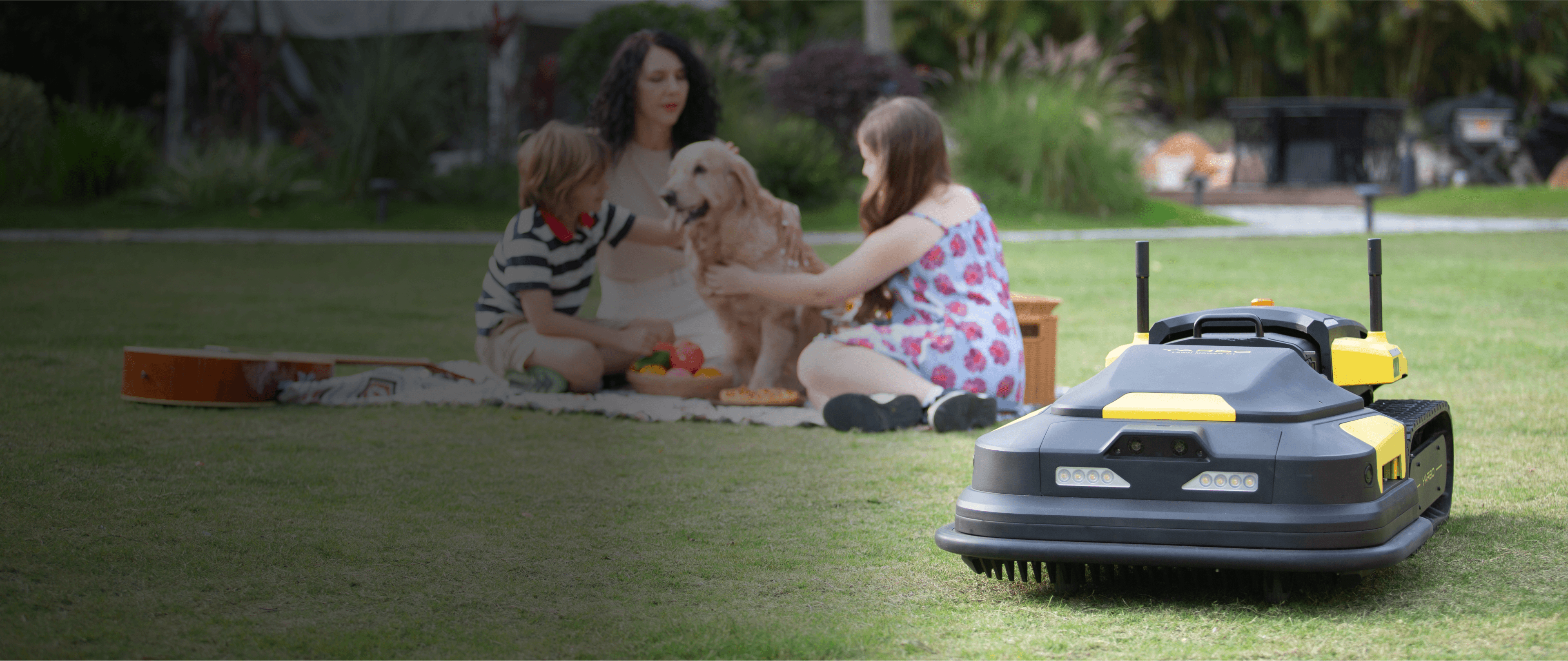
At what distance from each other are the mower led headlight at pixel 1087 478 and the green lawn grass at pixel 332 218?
12.9 metres

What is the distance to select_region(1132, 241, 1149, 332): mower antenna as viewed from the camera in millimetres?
3834

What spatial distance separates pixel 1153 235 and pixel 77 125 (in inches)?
517

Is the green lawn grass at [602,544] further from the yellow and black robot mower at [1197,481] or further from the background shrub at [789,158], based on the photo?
the background shrub at [789,158]

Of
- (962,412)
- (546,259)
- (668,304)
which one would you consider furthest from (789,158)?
(962,412)

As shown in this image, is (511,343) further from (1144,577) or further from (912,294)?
(1144,577)

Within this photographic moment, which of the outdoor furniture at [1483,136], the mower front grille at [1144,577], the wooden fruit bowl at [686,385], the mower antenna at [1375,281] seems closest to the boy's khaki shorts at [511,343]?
the wooden fruit bowl at [686,385]

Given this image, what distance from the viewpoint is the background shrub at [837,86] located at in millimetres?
18547

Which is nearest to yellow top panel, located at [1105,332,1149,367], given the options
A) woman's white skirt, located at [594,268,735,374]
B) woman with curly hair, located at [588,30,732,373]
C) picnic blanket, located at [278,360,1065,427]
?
picnic blanket, located at [278,360,1065,427]

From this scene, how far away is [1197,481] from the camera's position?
3.04m

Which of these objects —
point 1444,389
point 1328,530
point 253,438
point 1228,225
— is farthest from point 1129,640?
point 1228,225

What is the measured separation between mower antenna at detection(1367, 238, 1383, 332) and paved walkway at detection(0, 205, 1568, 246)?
33.0ft

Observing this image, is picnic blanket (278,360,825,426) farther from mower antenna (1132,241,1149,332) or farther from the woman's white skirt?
mower antenna (1132,241,1149,332)

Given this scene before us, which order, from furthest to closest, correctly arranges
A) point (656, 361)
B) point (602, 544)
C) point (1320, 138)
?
point (1320, 138) < point (656, 361) < point (602, 544)

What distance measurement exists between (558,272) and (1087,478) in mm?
3761
